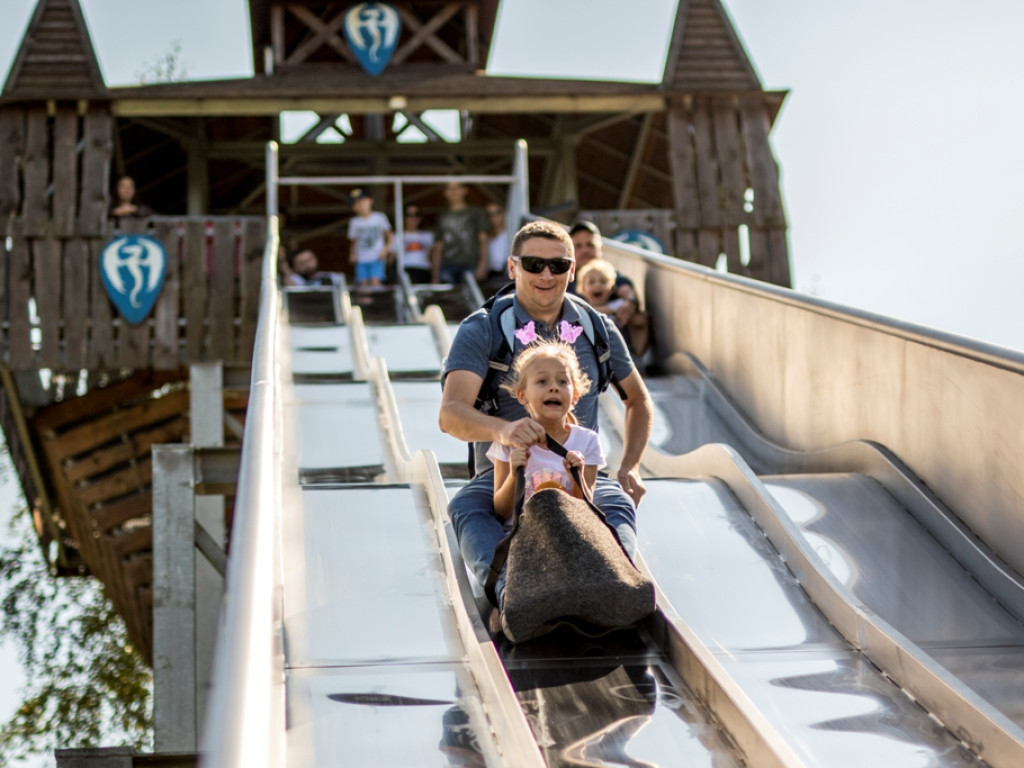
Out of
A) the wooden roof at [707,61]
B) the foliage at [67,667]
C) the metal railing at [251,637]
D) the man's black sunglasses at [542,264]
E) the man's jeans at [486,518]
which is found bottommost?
the foliage at [67,667]

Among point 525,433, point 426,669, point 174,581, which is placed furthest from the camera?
point 174,581

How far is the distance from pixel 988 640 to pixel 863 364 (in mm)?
2171

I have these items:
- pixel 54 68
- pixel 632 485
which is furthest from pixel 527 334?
pixel 54 68

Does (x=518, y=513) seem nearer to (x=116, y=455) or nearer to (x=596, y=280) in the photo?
(x=596, y=280)

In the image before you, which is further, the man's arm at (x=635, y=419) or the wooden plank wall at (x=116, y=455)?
the wooden plank wall at (x=116, y=455)

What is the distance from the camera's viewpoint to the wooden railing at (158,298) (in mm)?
15750

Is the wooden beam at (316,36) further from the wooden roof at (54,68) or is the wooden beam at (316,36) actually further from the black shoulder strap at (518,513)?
the black shoulder strap at (518,513)

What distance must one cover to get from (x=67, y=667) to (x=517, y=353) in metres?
25.1

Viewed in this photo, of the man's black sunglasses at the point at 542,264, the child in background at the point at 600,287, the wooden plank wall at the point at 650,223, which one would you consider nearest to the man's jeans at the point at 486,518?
the man's black sunglasses at the point at 542,264

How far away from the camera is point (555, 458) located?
4.73 meters

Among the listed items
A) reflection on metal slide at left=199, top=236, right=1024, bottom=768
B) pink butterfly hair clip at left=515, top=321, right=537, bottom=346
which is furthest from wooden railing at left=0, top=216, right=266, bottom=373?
pink butterfly hair clip at left=515, top=321, right=537, bottom=346

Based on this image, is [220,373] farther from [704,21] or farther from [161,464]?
[704,21]

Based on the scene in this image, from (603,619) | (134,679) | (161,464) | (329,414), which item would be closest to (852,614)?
(603,619)

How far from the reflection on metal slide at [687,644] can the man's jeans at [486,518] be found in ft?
0.36
